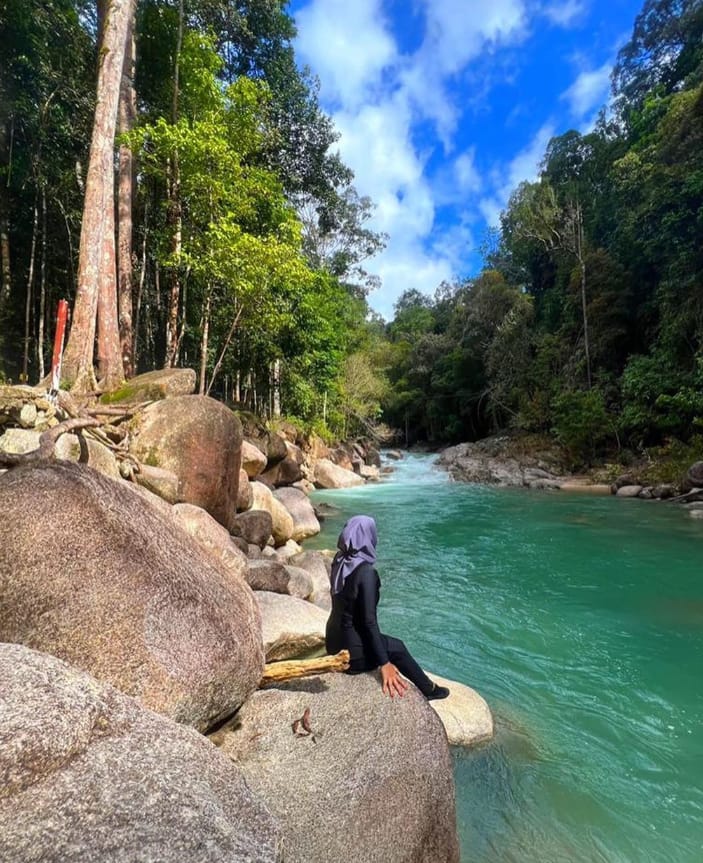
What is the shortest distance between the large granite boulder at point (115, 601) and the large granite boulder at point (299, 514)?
685 cm

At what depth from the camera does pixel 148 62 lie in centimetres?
1429

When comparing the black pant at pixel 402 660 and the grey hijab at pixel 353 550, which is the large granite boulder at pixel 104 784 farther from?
the black pant at pixel 402 660

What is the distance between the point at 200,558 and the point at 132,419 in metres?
4.72

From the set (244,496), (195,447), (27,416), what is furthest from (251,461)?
(27,416)

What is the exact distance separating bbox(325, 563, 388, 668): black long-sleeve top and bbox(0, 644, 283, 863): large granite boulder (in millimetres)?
1315

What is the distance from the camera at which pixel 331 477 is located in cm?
1872

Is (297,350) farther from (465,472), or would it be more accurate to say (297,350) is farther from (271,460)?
(465,472)

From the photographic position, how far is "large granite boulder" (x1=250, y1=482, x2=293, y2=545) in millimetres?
8641

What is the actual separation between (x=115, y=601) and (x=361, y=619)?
143 centimetres

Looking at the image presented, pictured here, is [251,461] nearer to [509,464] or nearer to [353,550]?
[353,550]

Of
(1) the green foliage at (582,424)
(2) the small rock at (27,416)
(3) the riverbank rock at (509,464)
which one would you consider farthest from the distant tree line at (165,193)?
(1) the green foliage at (582,424)

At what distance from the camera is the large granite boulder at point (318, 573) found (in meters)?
6.13

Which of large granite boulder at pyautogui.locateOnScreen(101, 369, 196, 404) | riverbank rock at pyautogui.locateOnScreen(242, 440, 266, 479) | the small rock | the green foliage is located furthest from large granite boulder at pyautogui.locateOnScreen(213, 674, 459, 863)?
the green foliage

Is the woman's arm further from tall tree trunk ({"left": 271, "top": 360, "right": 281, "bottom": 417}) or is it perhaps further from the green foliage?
the green foliage
